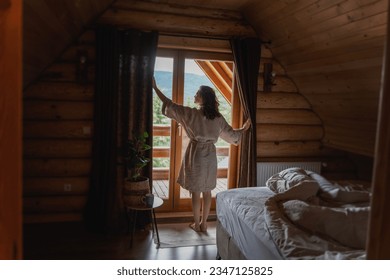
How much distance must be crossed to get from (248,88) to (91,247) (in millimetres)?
2258

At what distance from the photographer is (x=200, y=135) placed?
3.04m

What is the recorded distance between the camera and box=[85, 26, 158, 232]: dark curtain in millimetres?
3129

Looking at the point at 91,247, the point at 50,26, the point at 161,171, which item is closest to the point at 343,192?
the point at 91,247

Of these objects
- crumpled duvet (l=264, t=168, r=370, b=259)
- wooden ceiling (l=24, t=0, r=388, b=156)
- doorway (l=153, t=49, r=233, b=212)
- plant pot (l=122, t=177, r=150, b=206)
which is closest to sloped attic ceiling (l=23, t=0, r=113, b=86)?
wooden ceiling (l=24, t=0, r=388, b=156)

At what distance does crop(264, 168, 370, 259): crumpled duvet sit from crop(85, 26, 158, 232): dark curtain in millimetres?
1853

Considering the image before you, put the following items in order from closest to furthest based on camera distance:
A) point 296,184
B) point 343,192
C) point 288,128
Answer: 1. point 343,192
2. point 296,184
3. point 288,128

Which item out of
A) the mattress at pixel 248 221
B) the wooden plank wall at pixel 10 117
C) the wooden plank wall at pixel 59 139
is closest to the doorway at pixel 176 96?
the wooden plank wall at pixel 59 139

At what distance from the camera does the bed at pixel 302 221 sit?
139 centimetres

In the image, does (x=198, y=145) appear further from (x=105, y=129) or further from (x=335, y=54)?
(x=335, y=54)

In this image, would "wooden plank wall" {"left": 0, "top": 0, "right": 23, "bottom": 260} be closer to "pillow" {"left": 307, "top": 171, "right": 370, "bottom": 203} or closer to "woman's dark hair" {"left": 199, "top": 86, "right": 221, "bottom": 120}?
"pillow" {"left": 307, "top": 171, "right": 370, "bottom": 203}

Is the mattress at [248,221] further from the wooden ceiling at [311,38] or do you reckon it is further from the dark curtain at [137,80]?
the wooden ceiling at [311,38]

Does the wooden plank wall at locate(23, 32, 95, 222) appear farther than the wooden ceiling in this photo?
Yes

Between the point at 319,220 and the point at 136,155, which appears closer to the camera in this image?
the point at 319,220

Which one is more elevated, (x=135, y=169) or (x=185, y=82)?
(x=185, y=82)
